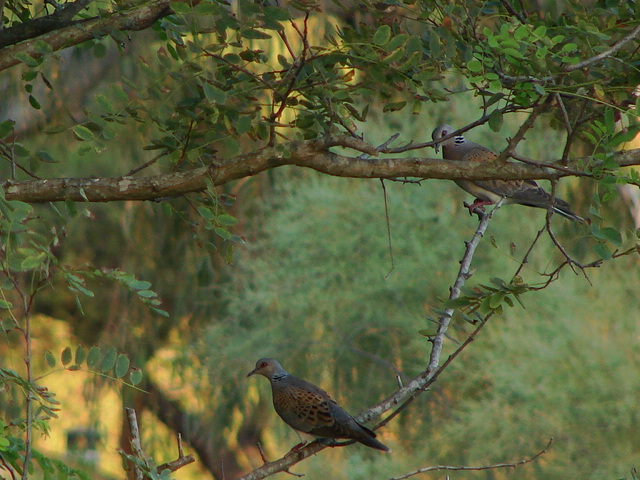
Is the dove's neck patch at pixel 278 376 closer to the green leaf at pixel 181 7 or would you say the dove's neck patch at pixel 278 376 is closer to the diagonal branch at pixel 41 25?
the diagonal branch at pixel 41 25

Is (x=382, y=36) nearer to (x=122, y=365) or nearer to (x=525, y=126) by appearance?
(x=525, y=126)

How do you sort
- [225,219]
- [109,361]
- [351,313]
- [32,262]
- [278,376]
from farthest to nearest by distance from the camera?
[351,313], [278,376], [225,219], [109,361], [32,262]

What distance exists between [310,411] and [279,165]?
1271 mm

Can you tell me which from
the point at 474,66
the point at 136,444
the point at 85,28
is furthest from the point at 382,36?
the point at 136,444

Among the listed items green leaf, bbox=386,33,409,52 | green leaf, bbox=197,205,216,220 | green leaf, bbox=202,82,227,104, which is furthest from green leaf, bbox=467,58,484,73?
green leaf, bbox=197,205,216,220

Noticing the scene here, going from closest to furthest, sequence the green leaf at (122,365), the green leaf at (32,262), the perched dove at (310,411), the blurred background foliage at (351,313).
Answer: the green leaf at (32,262)
the green leaf at (122,365)
the perched dove at (310,411)
the blurred background foliage at (351,313)

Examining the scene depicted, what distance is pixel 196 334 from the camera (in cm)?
633

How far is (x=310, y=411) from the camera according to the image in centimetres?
273

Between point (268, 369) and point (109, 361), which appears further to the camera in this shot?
point (268, 369)

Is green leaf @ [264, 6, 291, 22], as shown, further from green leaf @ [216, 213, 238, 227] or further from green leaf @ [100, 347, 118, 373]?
green leaf @ [100, 347, 118, 373]

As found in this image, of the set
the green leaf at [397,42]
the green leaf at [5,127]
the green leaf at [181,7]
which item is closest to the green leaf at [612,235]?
the green leaf at [397,42]

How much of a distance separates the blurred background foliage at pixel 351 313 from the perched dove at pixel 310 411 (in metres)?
1.69

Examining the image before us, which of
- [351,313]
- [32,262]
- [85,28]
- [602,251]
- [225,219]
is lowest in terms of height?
[32,262]

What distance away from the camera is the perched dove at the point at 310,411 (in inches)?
93.6
